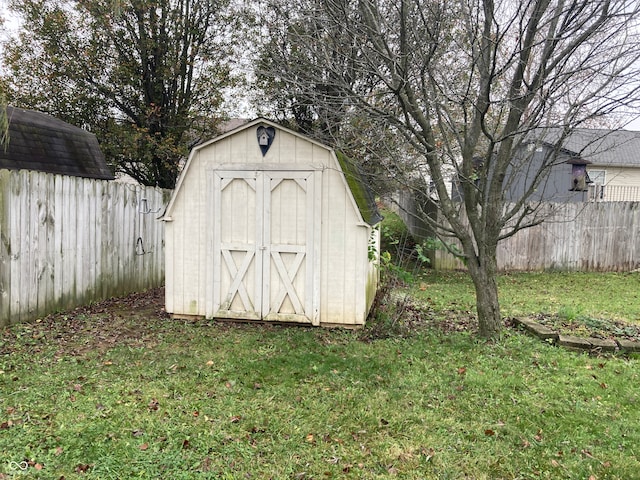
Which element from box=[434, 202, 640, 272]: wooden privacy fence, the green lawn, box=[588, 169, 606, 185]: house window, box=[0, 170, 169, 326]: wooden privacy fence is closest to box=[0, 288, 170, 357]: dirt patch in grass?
the green lawn

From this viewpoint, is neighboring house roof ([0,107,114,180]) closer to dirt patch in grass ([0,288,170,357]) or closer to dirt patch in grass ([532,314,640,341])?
dirt patch in grass ([0,288,170,357])

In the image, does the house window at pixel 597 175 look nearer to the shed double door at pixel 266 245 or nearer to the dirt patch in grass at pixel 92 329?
the shed double door at pixel 266 245

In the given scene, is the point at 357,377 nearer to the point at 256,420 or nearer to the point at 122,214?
the point at 256,420

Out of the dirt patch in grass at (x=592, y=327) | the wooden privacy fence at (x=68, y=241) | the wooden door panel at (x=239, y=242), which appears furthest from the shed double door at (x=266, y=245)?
the dirt patch in grass at (x=592, y=327)

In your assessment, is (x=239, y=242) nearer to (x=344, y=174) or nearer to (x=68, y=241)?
(x=344, y=174)

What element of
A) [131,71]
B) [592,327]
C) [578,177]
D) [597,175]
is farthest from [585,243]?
[597,175]

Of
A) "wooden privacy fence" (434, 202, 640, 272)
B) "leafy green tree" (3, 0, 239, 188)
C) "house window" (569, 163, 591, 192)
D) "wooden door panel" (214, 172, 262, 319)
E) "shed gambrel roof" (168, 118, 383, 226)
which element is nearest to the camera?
"shed gambrel roof" (168, 118, 383, 226)

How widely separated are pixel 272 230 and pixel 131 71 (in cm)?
956

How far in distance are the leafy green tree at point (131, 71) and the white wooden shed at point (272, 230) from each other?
7.25 meters

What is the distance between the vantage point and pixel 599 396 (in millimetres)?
3754

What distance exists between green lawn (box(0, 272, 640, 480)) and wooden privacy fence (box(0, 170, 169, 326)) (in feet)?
1.88

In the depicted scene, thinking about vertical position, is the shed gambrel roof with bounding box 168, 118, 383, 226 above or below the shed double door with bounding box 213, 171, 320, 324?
above

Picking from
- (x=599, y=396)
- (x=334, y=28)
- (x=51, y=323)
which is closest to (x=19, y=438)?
(x=51, y=323)

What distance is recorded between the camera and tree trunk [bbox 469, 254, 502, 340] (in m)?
5.18
